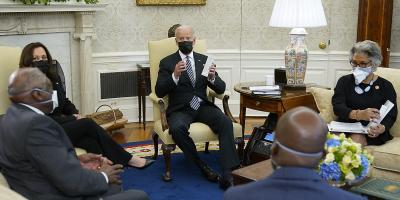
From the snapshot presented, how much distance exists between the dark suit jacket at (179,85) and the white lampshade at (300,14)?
2.51 feet

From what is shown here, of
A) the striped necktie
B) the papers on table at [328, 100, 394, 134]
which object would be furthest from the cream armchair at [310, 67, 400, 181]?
the striped necktie

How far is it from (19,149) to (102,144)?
1.39 m

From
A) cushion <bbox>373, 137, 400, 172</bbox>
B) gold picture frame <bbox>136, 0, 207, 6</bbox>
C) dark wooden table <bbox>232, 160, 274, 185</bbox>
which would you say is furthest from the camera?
gold picture frame <bbox>136, 0, 207, 6</bbox>

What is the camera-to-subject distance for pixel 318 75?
6082mm

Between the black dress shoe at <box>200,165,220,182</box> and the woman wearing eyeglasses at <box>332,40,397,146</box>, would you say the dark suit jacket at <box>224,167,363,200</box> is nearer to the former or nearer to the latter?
the woman wearing eyeglasses at <box>332,40,397,146</box>

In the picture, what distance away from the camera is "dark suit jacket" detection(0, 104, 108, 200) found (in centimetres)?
217

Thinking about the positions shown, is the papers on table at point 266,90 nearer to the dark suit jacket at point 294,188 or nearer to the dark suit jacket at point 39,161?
the dark suit jacket at point 39,161

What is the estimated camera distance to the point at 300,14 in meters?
4.28

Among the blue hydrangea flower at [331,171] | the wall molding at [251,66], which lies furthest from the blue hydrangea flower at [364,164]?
the wall molding at [251,66]

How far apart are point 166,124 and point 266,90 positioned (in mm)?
848

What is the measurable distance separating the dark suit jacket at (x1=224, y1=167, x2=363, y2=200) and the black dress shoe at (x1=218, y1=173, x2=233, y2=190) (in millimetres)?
2358

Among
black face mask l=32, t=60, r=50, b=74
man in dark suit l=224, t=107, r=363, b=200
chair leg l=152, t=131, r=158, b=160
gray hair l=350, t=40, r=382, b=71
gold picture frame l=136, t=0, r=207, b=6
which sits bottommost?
chair leg l=152, t=131, r=158, b=160

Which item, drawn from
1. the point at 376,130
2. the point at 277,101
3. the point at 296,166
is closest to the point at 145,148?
the point at 277,101

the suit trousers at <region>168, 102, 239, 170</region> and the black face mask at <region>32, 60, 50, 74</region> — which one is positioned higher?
the black face mask at <region>32, 60, 50, 74</region>
